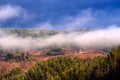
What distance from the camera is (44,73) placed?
168125 mm

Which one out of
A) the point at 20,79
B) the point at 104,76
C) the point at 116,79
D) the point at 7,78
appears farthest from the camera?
the point at 7,78

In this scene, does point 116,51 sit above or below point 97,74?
above

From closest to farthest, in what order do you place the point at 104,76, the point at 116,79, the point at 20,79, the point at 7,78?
the point at 116,79
the point at 104,76
the point at 20,79
the point at 7,78

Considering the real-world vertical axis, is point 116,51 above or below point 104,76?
above

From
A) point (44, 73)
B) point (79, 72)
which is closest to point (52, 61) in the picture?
point (44, 73)

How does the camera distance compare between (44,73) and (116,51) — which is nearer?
(116,51)

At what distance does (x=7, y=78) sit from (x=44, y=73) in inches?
1115

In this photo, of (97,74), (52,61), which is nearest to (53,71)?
(52,61)

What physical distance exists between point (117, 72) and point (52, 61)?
59.3 m

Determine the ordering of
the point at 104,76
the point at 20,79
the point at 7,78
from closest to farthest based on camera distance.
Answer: the point at 104,76 < the point at 20,79 < the point at 7,78

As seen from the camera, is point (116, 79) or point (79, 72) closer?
point (116, 79)

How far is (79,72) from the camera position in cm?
14125

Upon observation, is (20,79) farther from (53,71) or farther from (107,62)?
(107,62)

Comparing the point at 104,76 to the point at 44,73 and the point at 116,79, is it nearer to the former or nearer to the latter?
the point at 116,79
